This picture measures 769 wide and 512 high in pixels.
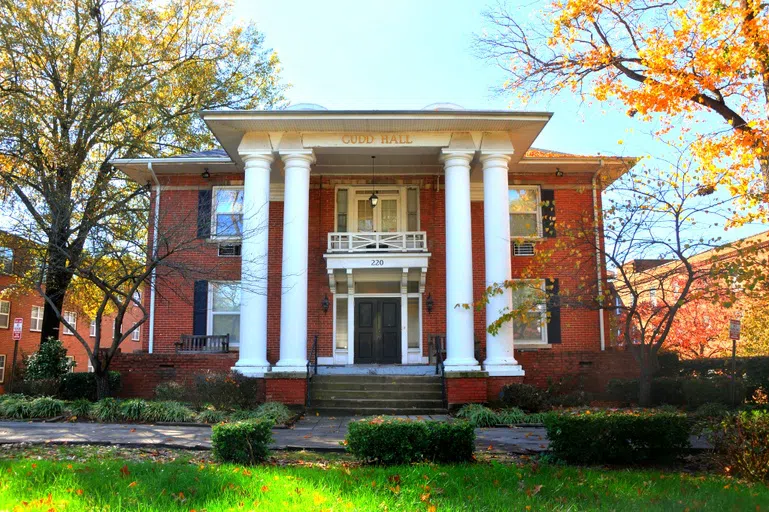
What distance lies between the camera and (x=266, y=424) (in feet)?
27.9

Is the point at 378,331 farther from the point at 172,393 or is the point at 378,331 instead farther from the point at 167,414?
the point at 167,414

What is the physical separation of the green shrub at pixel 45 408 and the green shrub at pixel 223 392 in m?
2.81

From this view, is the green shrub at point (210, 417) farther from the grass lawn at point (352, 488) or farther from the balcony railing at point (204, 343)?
the balcony railing at point (204, 343)

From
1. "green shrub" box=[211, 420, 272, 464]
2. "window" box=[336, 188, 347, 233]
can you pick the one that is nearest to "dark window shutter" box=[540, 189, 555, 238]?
"window" box=[336, 188, 347, 233]

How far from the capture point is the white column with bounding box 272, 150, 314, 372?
54.3 ft

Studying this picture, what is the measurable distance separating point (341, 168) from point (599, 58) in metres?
8.50

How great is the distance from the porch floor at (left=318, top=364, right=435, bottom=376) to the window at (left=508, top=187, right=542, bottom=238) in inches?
212

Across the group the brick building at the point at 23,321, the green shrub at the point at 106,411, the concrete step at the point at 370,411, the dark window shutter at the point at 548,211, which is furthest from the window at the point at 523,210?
the brick building at the point at 23,321

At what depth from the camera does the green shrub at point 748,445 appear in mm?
7680

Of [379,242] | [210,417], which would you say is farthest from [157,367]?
[379,242]

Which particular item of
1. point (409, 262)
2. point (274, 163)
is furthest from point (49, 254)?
point (409, 262)

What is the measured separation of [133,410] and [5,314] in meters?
25.4

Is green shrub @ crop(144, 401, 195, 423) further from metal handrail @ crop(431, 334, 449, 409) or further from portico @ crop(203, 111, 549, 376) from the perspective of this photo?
metal handrail @ crop(431, 334, 449, 409)

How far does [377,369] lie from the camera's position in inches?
739
